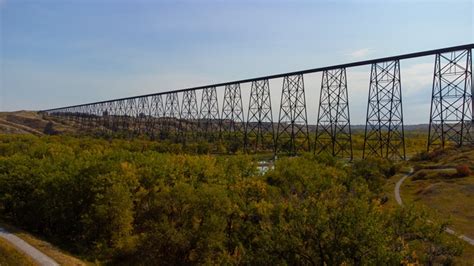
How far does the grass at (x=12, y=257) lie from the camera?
83.1 feet

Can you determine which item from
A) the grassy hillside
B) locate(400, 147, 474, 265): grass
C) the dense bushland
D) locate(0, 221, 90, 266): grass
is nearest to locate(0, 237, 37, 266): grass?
locate(0, 221, 90, 266): grass

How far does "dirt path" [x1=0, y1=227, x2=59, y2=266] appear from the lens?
26.0m

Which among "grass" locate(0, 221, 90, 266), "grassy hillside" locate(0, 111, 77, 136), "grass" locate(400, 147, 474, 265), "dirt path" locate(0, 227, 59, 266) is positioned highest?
"grassy hillside" locate(0, 111, 77, 136)

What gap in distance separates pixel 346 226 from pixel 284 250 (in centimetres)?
269

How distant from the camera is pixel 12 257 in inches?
1022

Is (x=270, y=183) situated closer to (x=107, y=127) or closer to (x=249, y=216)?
(x=249, y=216)

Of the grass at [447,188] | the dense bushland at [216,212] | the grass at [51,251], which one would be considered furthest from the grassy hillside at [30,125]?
the grass at [447,188]

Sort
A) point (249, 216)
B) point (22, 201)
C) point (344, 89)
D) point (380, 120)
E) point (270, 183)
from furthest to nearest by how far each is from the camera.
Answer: point (344, 89) < point (380, 120) < point (22, 201) < point (270, 183) < point (249, 216)

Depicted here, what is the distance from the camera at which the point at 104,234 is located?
32.4 meters

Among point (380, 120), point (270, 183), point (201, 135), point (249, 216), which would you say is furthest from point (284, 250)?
point (201, 135)

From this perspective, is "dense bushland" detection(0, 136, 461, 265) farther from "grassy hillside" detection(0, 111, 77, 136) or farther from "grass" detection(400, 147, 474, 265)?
"grassy hillside" detection(0, 111, 77, 136)

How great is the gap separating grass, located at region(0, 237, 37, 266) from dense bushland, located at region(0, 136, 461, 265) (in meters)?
5.41

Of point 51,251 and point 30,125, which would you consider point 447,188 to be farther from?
point 30,125

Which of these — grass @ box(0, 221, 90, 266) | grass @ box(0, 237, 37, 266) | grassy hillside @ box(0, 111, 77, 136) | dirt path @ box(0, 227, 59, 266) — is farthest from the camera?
grassy hillside @ box(0, 111, 77, 136)
